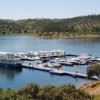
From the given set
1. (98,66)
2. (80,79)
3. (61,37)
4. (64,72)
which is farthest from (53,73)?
(61,37)

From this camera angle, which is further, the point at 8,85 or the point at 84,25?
the point at 84,25

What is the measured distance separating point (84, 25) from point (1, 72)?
13589 cm

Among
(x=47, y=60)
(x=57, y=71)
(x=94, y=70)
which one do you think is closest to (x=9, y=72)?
(x=57, y=71)

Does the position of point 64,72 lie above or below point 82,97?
below

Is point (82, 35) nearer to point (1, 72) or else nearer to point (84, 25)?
point (84, 25)

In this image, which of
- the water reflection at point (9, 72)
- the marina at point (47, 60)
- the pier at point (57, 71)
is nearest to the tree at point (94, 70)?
the pier at point (57, 71)

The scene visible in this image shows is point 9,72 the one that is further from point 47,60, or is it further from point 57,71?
point 47,60

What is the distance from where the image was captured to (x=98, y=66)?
4312 centimetres

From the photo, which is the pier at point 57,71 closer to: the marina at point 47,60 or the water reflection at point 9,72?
the marina at point 47,60

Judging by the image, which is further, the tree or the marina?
the marina

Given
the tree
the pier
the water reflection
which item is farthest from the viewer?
the water reflection

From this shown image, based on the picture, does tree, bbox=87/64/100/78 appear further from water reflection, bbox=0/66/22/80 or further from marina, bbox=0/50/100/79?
water reflection, bbox=0/66/22/80

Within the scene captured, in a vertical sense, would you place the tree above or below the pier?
above

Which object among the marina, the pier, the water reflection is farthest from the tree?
the water reflection
